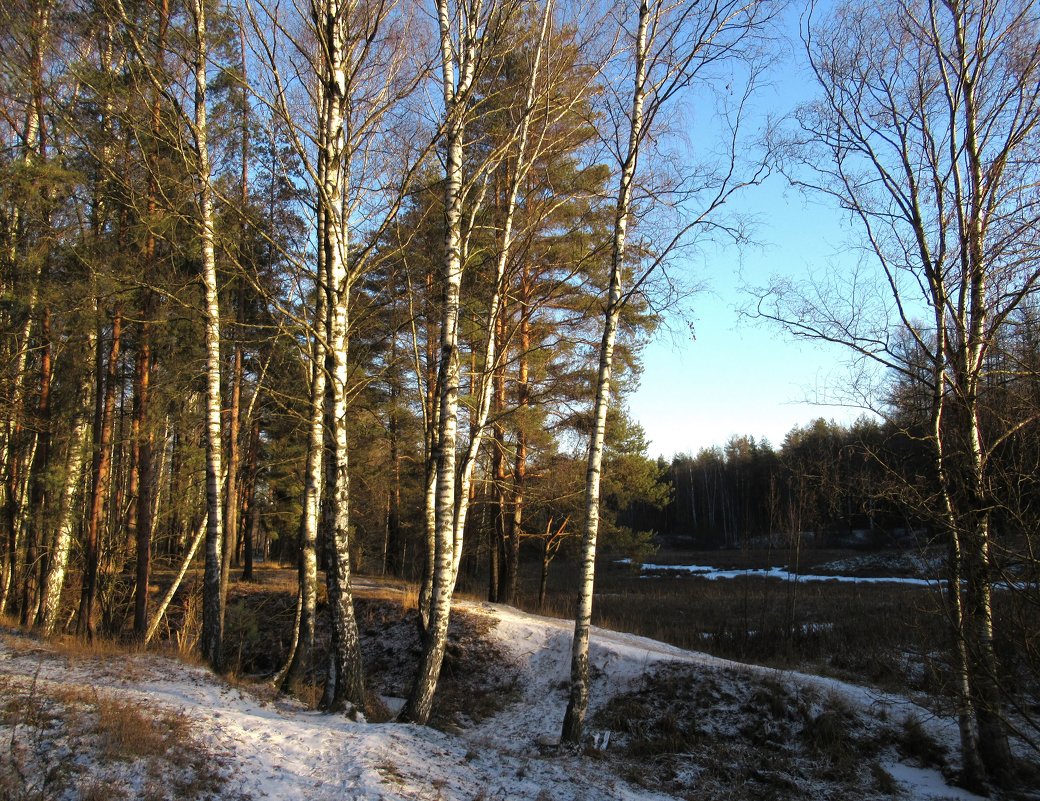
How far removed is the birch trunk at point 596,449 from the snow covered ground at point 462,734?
68cm

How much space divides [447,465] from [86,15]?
9313 millimetres

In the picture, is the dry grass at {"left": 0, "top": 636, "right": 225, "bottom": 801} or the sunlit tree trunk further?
the sunlit tree trunk

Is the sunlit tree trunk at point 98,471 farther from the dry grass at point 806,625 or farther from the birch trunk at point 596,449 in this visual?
the dry grass at point 806,625

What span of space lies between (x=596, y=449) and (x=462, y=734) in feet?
13.2

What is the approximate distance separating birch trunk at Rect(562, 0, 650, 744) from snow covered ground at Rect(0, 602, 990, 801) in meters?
Result: 0.68

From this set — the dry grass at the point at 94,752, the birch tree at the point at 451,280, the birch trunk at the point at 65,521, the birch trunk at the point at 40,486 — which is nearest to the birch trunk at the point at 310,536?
the birch tree at the point at 451,280

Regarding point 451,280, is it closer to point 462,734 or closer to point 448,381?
point 448,381

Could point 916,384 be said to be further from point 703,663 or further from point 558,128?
point 558,128

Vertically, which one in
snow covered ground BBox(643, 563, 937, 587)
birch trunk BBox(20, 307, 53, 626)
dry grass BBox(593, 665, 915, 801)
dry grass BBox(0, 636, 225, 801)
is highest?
birch trunk BBox(20, 307, 53, 626)

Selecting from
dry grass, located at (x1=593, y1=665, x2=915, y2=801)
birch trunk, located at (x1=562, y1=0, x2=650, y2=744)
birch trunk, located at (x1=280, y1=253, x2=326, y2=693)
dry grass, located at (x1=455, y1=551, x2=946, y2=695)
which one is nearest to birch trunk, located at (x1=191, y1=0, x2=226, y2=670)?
birch trunk, located at (x1=280, y1=253, x2=326, y2=693)

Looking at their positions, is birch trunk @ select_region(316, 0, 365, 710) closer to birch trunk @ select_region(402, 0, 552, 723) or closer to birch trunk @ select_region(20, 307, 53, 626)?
birch trunk @ select_region(402, 0, 552, 723)

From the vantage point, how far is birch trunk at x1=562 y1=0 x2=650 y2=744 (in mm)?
7648

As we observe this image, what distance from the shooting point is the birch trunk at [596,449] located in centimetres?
765

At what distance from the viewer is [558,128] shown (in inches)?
444
